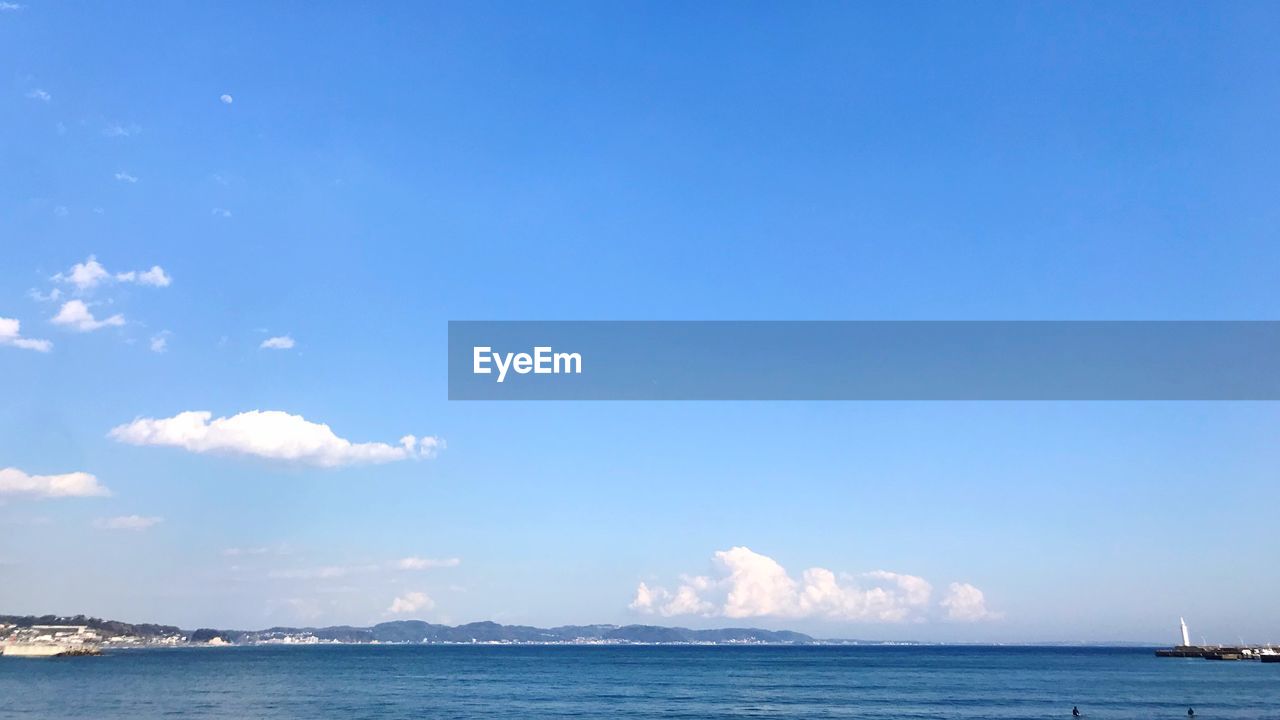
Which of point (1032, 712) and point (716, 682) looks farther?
point (716, 682)

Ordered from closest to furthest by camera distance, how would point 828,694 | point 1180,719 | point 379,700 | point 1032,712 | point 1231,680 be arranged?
point 1180,719 < point 1032,712 < point 379,700 < point 828,694 < point 1231,680

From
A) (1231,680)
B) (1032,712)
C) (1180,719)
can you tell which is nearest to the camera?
(1180,719)

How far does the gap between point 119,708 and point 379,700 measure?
18.4 metres

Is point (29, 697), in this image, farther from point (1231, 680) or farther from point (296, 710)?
point (1231, 680)

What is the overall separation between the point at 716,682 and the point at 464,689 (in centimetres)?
2784

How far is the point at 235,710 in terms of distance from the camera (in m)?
59.4

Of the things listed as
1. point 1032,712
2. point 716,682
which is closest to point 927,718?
point 1032,712

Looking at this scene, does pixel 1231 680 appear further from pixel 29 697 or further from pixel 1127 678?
pixel 29 697

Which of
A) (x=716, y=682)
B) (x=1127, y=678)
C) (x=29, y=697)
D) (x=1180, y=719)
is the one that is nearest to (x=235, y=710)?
(x=29, y=697)

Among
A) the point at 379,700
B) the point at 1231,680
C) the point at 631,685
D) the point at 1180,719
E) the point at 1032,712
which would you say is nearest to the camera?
the point at 1180,719

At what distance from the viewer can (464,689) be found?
78750mm

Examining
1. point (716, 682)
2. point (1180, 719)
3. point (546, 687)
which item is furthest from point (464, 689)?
point (1180, 719)

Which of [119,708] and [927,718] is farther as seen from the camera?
[119,708]

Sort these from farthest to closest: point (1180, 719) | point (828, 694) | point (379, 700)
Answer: point (828, 694)
point (379, 700)
point (1180, 719)
